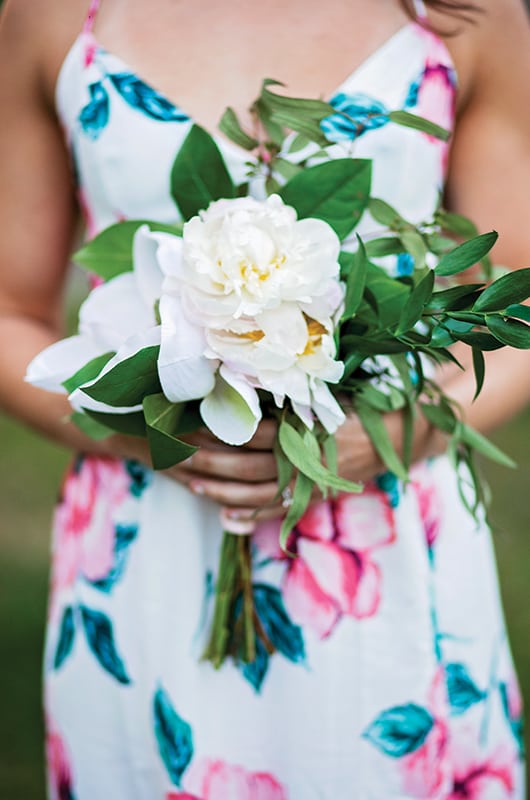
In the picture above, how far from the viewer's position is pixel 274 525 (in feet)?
4.21

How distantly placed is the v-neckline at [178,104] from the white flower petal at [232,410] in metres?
0.38

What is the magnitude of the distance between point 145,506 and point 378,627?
0.35 meters

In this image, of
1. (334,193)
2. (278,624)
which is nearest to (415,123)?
(334,193)

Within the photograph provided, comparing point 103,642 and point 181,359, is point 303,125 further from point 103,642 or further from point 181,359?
point 103,642

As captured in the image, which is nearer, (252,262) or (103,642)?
(252,262)

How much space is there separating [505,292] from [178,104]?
594 mm

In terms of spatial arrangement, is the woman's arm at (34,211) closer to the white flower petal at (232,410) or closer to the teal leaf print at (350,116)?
the white flower petal at (232,410)

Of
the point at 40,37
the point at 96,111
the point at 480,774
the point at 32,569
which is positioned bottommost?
the point at 32,569

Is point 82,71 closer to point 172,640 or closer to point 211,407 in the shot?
point 211,407

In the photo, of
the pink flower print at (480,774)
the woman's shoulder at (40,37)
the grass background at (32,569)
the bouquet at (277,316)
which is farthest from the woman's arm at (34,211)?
the grass background at (32,569)

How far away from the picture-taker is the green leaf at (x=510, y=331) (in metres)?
0.86

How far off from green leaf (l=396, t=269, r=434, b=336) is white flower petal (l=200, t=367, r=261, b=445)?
16cm

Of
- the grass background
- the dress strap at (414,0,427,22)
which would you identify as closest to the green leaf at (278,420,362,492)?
the dress strap at (414,0,427,22)

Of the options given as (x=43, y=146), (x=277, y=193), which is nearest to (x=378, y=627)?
(x=277, y=193)
